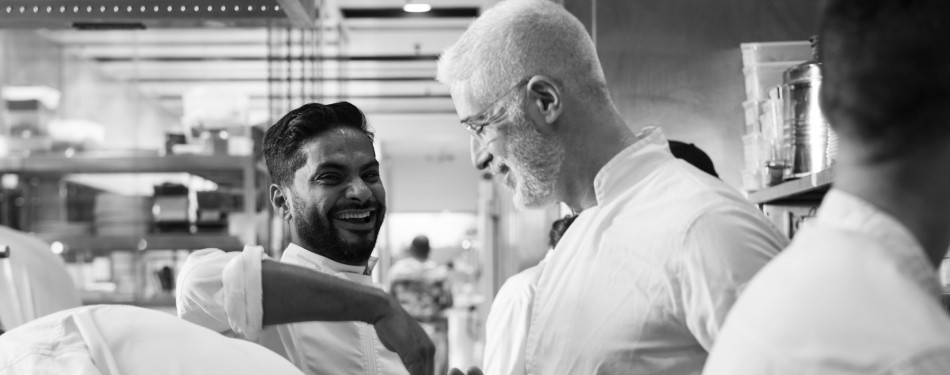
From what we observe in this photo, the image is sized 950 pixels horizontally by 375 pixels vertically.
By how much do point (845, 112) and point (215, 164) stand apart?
4.58 m

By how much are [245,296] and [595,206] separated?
27.1 inches

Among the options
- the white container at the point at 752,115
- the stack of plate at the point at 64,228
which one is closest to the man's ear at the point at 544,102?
the white container at the point at 752,115

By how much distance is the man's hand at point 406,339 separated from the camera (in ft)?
4.00

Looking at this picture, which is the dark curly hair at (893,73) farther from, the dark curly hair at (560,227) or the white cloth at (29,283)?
the white cloth at (29,283)

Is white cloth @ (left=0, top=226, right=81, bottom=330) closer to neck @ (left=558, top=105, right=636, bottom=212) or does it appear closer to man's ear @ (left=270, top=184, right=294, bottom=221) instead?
man's ear @ (left=270, top=184, right=294, bottom=221)

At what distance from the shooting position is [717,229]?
4.19 feet

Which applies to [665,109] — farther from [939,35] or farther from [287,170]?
[939,35]

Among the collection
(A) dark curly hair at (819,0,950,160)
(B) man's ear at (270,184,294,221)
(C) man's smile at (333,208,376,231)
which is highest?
(A) dark curly hair at (819,0,950,160)

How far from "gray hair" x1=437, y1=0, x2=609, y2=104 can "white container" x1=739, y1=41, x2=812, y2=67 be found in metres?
1.18

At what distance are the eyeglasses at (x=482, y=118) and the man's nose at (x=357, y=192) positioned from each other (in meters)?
0.35

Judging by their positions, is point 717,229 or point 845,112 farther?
point 717,229

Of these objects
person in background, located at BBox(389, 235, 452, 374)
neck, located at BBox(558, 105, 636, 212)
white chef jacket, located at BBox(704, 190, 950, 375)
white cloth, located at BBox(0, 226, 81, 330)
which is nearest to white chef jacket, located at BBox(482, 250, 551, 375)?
neck, located at BBox(558, 105, 636, 212)

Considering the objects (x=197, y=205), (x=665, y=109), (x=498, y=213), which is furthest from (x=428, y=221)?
(x=665, y=109)

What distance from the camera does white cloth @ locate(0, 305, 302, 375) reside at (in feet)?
3.09
